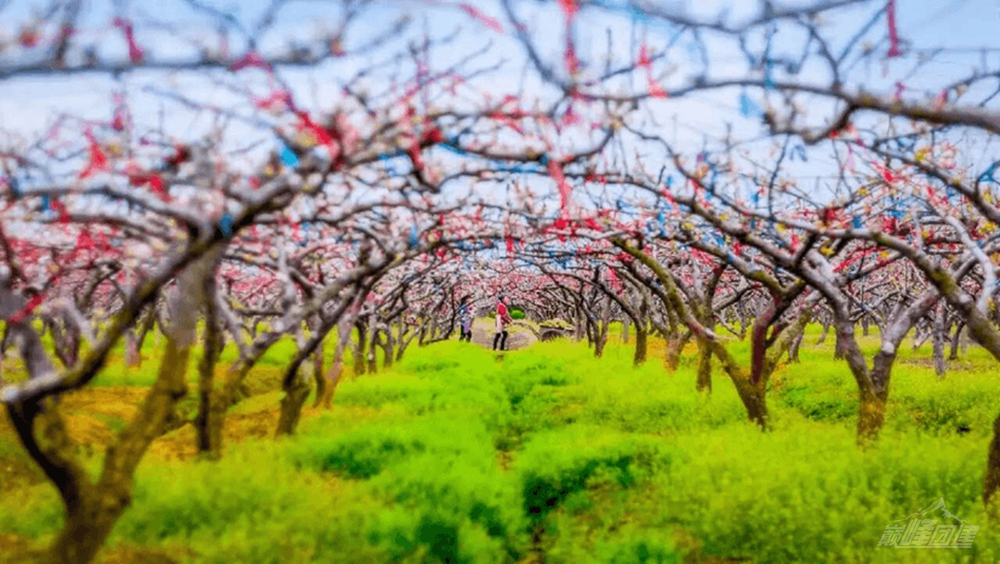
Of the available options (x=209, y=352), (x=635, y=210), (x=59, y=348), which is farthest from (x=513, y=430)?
(x=59, y=348)

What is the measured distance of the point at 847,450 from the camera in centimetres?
765

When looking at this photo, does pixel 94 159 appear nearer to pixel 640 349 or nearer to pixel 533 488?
pixel 533 488

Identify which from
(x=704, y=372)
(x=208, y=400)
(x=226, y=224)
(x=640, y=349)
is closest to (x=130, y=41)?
(x=226, y=224)

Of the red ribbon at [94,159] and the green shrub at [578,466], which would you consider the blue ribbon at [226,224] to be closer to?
the red ribbon at [94,159]

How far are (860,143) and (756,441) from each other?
397 cm

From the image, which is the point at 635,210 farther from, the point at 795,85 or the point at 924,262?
the point at 795,85

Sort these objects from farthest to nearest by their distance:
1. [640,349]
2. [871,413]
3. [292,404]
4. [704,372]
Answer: [640,349]
[704,372]
[292,404]
[871,413]

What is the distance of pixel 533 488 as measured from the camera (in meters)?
7.97

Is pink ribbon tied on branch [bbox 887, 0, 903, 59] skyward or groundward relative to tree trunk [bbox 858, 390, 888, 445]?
skyward

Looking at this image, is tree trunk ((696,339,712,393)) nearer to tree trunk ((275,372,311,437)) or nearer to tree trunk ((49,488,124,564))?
tree trunk ((275,372,311,437))

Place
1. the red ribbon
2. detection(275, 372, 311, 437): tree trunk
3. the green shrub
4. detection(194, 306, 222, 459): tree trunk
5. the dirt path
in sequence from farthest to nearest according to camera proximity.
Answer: the dirt path
detection(275, 372, 311, 437): tree trunk
the green shrub
detection(194, 306, 222, 459): tree trunk
the red ribbon

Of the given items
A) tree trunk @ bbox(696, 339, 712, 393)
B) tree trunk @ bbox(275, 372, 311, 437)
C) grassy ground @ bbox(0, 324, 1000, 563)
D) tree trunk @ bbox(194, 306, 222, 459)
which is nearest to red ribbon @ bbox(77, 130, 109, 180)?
tree trunk @ bbox(194, 306, 222, 459)

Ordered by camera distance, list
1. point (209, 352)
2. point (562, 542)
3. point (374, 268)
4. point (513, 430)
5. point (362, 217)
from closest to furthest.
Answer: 1. point (562, 542)
2. point (209, 352)
3. point (374, 268)
4. point (362, 217)
5. point (513, 430)

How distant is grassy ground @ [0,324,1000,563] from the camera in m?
5.11
